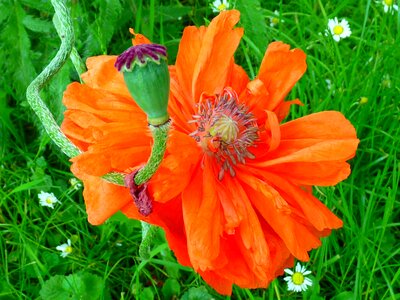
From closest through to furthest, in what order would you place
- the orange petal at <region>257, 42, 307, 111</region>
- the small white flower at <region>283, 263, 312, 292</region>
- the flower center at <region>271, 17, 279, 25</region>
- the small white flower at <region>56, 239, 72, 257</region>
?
the orange petal at <region>257, 42, 307, 111</region>
the small white flower at <region>283, 263, 312, 292</region>
the small white flower at <region>56, 239, 72, 257</region>
the flower center at <region>271, 17, 279, 25</region>

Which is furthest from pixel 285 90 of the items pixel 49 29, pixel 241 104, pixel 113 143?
pixel 49 29

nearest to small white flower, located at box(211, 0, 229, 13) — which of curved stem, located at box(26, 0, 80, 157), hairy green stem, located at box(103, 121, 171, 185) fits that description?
curved stem, located at box(26, 0, 80, 157)

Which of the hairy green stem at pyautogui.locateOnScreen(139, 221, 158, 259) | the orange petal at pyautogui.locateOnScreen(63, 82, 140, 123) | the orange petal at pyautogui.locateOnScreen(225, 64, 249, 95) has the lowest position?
the hairy green stem at pyautogui.locateOnScreen(139, 221, 158, 259)

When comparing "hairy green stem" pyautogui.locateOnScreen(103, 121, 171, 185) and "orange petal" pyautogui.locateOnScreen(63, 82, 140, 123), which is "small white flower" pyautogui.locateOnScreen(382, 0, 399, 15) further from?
"hairy green stem" pyautogui.locateOnScreen(103, 121, 171, 185)

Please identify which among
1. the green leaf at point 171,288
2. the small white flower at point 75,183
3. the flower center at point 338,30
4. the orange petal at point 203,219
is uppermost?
the orange petal at point 203,219

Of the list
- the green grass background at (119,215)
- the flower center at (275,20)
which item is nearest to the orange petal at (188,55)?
the green grass background at (119,215)

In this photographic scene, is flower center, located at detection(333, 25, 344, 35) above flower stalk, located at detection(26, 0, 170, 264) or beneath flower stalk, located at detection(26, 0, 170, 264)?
beneath

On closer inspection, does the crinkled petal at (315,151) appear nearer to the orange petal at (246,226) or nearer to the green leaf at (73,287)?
the orange petal at (246,226)
